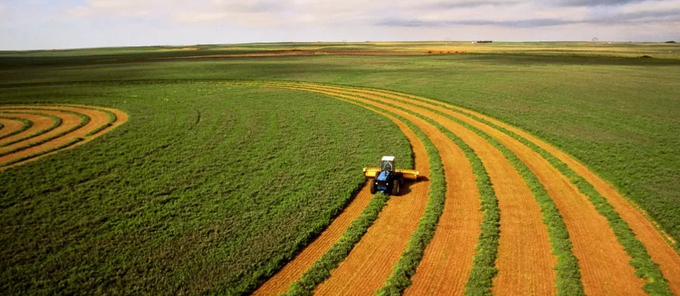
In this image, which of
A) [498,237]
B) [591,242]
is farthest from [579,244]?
[498,237]

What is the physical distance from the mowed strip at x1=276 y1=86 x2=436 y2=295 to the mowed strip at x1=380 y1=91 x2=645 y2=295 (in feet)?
23.9

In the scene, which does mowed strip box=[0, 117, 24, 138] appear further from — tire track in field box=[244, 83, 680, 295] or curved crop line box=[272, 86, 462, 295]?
curved crop line box=[272, 86, 462, 295]

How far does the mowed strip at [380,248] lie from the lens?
14.1m

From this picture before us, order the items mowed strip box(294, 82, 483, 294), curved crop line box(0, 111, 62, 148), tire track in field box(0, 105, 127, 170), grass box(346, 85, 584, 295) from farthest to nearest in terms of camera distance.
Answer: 1. curved crop line box(0, 111, 62, 148)
2. tire track in field box(0, 105, 127, 170)
3. mowed strip box(294, 82, 483, 294)
4. grass box(346, 85, 584, 295)

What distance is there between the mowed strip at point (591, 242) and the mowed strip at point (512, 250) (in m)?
1.25

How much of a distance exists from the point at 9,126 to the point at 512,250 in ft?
158

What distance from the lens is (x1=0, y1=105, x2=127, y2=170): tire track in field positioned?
28672mm

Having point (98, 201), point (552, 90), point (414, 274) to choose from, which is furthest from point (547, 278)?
point (552, 90)

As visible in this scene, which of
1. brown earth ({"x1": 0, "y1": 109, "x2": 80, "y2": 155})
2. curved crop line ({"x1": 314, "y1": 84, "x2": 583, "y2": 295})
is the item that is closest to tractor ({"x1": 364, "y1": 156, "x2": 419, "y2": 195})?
curved crop line ({"x1": 314, "y1": 84, "x2": 583, "y2": 295})

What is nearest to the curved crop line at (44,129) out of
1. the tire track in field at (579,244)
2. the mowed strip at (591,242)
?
the tire track in field at (579,244)

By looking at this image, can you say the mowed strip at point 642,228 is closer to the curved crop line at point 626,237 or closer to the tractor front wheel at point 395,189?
the curved crop line at point 626,237

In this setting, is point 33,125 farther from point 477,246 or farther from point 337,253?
point 477,246

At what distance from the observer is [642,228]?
17.5 m

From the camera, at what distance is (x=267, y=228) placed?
17.8 meters
